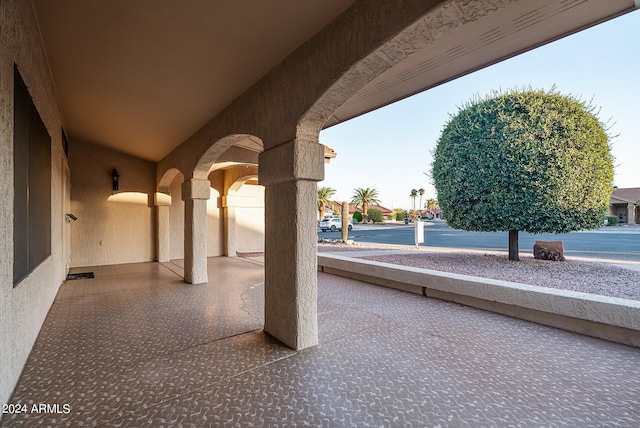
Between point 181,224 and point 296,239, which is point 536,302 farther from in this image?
point 181,224

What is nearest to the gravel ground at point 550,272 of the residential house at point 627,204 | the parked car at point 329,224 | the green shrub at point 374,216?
the parked car at point 329,224

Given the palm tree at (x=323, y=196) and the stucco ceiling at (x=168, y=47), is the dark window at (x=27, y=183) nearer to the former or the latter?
the stucco ceiling at (x=168, y=47)

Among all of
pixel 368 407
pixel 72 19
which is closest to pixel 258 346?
pixel 368 407

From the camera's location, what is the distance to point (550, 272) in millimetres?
6156

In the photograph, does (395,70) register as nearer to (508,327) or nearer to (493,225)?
(508,327)

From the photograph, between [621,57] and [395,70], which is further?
[621,57]

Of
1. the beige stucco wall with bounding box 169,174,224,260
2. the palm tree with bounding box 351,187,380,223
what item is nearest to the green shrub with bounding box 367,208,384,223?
the palm tree with bounding box 351,187,380,223

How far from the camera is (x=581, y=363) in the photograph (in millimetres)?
2834

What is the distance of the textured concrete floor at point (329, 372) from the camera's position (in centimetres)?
207

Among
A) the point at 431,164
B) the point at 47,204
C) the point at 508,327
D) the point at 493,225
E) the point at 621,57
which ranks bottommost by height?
the point at 508,327

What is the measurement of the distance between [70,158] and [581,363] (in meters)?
11.2

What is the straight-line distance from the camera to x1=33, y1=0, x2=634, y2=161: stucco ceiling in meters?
2.44

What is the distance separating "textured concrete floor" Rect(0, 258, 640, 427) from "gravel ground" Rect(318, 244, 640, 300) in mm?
1873

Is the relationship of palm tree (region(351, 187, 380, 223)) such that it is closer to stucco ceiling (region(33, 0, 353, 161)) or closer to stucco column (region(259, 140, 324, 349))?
stucco ceiling (region(33, 0, 353, 161))
